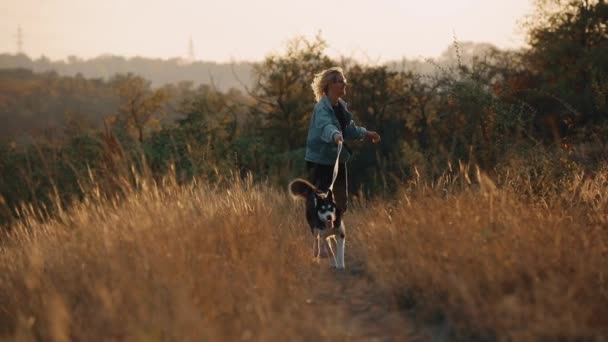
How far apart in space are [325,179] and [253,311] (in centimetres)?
→ 244

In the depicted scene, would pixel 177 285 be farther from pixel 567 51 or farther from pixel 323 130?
pixel 567 51

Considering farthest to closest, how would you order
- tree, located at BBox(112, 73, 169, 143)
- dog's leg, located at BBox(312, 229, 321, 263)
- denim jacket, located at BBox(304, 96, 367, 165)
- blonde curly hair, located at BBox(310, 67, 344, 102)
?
tree, located at BBox(112, 73, 169, 143) → dog's leg, located at BBox(312, 229, 321, 263) → blonde curly hair, located at BBox(310, 67, 344, 102) → denim jacket, located at BBox(304, 96, 367, 165)

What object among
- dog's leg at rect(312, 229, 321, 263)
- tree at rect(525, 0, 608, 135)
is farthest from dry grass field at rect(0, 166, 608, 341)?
tree at rect(525, 0, 608, 135)

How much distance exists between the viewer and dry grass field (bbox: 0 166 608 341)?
368 cm

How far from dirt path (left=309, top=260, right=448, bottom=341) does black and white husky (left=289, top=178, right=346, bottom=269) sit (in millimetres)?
379

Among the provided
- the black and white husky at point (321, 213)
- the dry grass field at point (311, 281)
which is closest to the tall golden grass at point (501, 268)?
the dry grass field at point (311, 281)

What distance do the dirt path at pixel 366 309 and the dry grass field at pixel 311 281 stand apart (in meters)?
0.02

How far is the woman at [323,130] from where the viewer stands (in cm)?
621

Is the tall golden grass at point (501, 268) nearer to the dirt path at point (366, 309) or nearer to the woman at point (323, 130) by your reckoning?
the dirt path at point (366, 309)

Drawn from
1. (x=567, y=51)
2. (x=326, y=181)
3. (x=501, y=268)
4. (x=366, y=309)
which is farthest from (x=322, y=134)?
(x=567, y=51)

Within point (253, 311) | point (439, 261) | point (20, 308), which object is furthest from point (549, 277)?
point (20, 308)

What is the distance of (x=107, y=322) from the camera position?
400 cm

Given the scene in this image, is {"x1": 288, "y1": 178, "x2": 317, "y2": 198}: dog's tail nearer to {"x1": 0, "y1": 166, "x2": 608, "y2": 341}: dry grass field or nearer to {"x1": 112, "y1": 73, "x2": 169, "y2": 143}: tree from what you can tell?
{"x1": 0, "y1": 166, "x2": 608, "y2": 341}: dry grass field

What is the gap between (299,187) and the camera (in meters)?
6.04
